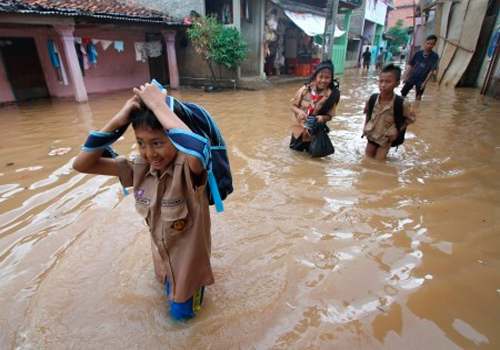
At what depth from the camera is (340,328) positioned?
1729 millimetres

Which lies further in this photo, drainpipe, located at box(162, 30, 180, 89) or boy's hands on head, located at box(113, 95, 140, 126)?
drainpipe, located at box(162, 30, 180, 89)

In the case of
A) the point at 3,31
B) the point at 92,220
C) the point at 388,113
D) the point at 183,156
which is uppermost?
the point at 3,31

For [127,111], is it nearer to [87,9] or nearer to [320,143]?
[320,143]

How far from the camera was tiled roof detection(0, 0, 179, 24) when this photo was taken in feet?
25.2

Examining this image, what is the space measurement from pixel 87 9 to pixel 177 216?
10.8 m

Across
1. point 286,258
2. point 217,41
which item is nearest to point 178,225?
point 286,258

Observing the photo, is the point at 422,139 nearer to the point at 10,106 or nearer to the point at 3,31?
the point at 10,106

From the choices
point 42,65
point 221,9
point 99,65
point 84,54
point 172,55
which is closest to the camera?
point 84,54

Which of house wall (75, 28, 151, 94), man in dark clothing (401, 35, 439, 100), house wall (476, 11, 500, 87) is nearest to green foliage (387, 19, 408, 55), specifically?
house wall (476, 11, 500, 87)

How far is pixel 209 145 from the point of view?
1364 mm

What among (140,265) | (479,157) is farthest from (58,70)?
(479,157)

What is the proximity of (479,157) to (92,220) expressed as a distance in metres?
5.07

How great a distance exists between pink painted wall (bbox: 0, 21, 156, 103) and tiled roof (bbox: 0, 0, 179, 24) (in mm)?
875

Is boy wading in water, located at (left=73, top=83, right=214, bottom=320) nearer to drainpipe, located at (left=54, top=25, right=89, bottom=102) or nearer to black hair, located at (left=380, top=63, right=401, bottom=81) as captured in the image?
black hair, located at (left=380, top=63, right=401, bottom=81)
